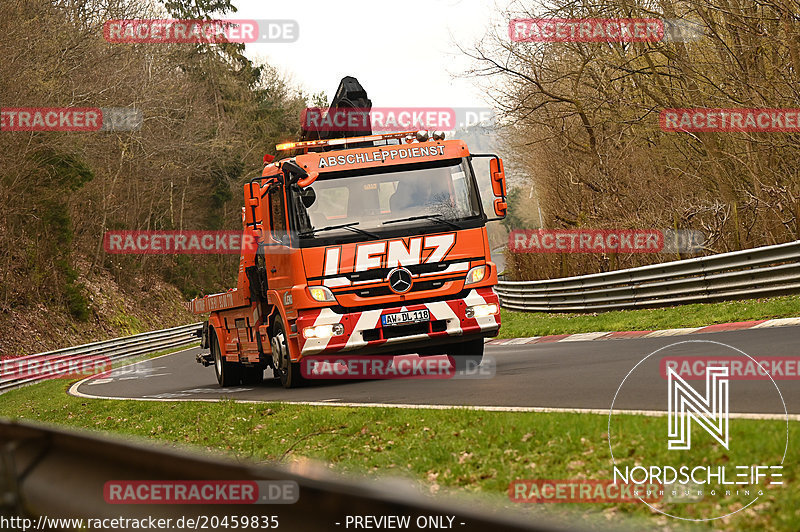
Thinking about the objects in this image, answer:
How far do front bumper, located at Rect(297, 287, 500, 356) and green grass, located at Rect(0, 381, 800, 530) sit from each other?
5.05ft

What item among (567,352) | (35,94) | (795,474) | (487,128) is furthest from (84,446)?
(487,128)

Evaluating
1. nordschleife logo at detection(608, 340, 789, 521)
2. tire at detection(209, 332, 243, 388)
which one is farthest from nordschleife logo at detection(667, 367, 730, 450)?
tire at detection(209, 332, 243, 388)

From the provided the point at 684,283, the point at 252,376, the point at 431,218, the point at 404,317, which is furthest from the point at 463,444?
the point at 684,283

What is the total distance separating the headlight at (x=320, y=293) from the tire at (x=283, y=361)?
3.14 ft

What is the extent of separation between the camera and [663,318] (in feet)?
61.8

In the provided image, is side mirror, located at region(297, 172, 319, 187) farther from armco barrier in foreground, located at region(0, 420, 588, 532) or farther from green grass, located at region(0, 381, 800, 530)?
armco barrier in foreground, located at region(0, 420, 588, 532)

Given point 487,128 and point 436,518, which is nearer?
point 436,518

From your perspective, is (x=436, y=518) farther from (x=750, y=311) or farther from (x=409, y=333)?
(x=750, y=311)

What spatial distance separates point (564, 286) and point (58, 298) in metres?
21.3

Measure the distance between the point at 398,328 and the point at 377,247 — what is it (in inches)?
45.2

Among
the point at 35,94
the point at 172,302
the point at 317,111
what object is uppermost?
the point at 35,94

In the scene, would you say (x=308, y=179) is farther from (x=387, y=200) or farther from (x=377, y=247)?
(x=377, y=247)

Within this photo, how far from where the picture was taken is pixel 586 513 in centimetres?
488

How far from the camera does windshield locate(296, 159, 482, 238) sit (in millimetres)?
12828
